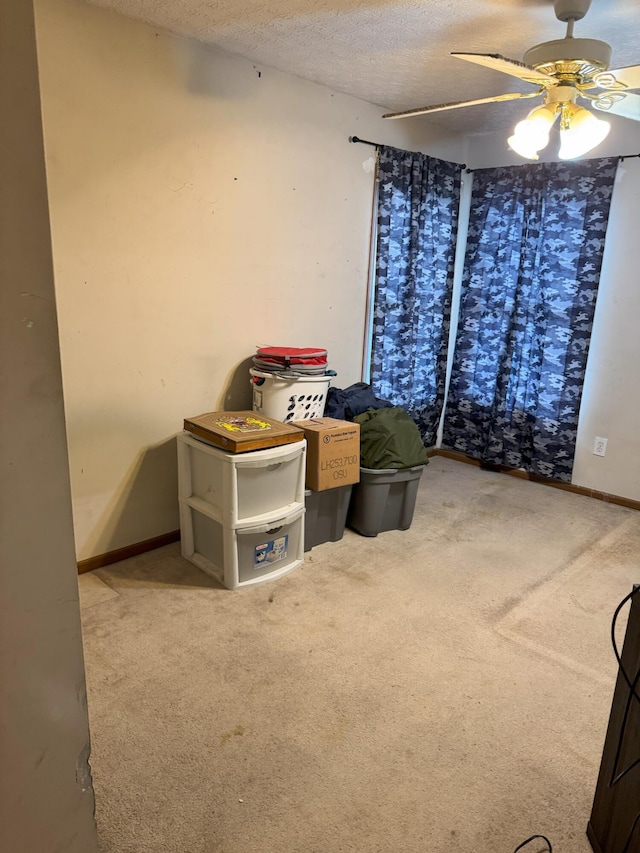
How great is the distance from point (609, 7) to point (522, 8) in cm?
→ 30

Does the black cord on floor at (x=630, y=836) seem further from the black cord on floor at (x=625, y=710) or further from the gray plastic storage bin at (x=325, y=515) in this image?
the gray plastic storage bin at (x=325, y=515)

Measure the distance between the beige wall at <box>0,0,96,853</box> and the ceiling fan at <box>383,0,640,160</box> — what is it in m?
1.89

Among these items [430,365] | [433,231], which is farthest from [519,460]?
[433,231]

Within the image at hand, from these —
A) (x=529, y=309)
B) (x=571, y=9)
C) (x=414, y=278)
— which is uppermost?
(x=571, y=9)

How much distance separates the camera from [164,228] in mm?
2799

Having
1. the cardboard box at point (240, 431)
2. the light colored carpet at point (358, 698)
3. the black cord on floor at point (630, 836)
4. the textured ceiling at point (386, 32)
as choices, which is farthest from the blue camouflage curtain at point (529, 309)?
the black cord on floor at point (630, 836)

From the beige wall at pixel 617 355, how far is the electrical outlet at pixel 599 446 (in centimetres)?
3

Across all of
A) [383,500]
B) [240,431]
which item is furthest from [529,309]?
[240,431]

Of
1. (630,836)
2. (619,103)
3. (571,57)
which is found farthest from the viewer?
(619,103)

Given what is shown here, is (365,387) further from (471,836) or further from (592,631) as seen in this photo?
(471,836)

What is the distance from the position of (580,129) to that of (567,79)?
17cm

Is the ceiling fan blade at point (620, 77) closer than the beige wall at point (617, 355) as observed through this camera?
Yes

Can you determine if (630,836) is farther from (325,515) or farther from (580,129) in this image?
(580,129)

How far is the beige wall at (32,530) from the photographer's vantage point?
63 cm
